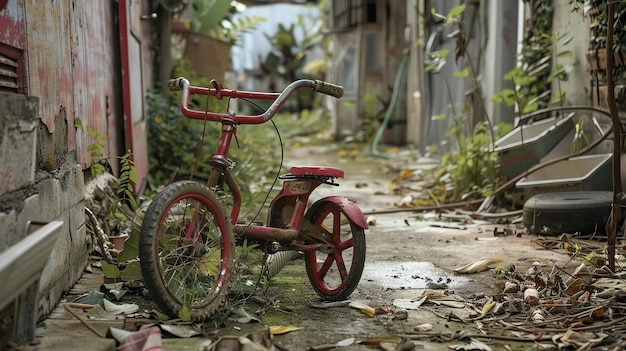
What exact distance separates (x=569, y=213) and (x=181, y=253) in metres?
2.75

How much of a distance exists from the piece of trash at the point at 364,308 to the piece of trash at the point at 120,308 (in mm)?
970

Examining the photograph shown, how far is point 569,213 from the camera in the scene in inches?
181

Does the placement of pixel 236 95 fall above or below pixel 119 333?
above

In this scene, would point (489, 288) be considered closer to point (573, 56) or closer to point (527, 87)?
point (573, 56)

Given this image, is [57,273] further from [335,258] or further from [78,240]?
[335,258]

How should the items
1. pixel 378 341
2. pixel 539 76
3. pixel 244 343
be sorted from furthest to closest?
1. pixel 539 76
2. pixel 378 341
3. pixel 244 343

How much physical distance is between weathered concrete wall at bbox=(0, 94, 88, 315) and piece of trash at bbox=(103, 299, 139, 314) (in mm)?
217

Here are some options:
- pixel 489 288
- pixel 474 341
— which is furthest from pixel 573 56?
pixel 474 341

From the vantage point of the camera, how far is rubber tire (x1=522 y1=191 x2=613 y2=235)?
4.57 m

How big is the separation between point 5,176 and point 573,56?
5017mm

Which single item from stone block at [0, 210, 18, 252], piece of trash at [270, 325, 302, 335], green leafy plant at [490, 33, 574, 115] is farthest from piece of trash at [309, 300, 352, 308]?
green leafy plant at [490, 33, 574, 115]

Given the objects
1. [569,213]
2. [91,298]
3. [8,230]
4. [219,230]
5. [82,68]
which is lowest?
[91,298]

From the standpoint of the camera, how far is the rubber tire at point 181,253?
2676mm

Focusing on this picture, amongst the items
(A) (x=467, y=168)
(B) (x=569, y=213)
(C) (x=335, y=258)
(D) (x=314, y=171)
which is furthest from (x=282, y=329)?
(A) (x=467, y=168)
